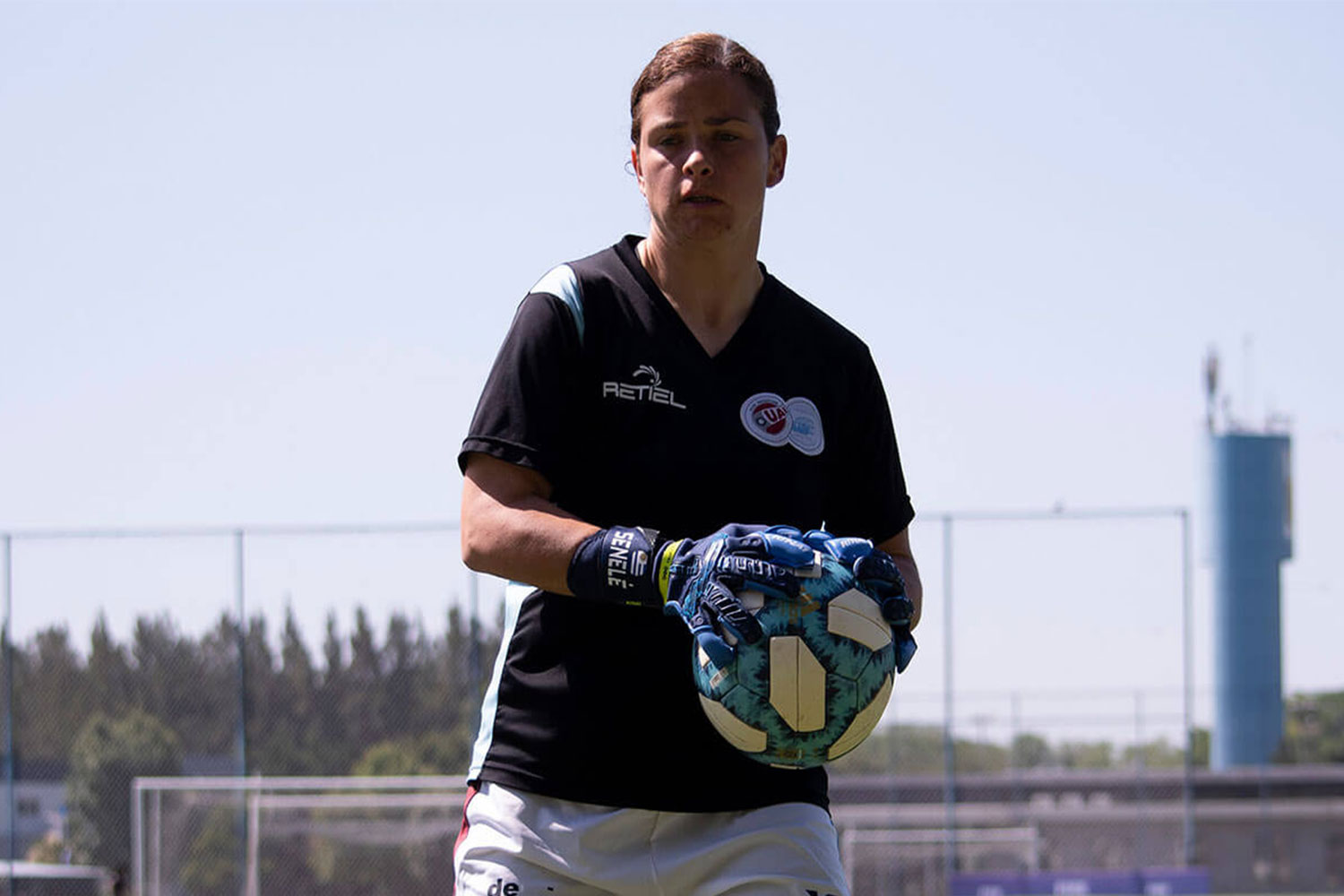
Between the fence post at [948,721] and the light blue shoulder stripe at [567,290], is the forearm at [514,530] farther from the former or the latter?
the fence post at [948,721]

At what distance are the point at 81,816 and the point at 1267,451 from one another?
4860 centimetres

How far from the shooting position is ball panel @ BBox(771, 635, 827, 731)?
2.57m

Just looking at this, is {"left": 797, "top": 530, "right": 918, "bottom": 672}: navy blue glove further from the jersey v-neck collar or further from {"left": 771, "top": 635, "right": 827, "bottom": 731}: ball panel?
the jersey v-neck collar

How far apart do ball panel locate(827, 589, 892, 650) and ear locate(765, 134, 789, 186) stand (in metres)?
0.84

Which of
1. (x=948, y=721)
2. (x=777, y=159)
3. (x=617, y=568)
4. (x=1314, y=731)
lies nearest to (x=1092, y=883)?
(x=948, y=721)

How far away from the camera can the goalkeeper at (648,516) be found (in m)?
2.77

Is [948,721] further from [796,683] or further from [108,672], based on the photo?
[796,683]

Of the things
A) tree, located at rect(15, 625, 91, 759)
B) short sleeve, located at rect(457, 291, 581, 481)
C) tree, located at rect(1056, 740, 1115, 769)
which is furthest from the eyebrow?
tree, located at rect(1056, 740, 1115, 769)

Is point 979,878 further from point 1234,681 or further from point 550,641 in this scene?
point 1234,681

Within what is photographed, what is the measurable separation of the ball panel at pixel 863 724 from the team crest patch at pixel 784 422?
1.56 feet

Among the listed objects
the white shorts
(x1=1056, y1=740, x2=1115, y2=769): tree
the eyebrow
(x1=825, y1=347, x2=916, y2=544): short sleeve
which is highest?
the eyebrow

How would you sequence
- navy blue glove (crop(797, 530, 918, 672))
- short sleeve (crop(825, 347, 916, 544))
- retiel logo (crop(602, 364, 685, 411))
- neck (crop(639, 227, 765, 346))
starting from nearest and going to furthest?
navy blue glove (crop(797, 530, 918, 672)) → retiel logo (crop(602, 364, 685, 411)) → neck (crop(639, 227, 765, 346)) → short sleeve (crop(825, 347, 916, 544))

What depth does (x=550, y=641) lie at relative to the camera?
9.43 feet

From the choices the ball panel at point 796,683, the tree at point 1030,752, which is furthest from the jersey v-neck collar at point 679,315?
the tree at point 1030,752
